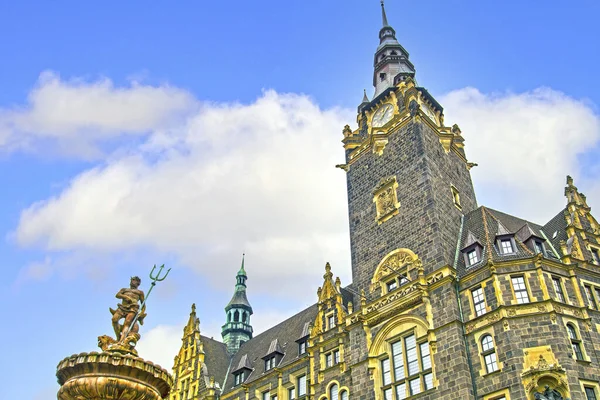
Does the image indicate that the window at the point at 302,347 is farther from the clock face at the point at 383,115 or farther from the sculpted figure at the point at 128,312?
the sculpted figure at the point at 128,312

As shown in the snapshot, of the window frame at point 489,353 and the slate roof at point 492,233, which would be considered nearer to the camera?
the window frame at point 489,353

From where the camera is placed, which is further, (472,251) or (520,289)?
(472,251)

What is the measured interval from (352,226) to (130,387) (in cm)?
2675

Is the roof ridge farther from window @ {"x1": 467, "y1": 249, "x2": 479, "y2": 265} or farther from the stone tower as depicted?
the stone tower

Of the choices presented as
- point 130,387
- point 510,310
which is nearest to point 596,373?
point 510,310

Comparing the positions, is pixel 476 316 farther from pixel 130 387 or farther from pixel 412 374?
pixel 130 387

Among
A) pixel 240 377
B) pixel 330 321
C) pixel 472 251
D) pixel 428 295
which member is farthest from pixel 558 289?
pixel 240 377

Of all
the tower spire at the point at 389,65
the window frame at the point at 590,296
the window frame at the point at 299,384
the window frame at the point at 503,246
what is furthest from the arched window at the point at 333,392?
the tower spire at the point at 389,65

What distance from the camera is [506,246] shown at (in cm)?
3353

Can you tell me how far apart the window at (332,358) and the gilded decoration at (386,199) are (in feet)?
30.1

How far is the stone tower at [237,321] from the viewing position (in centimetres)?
6241

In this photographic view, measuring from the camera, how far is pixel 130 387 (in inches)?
697

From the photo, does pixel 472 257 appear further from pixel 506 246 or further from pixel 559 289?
pixel 559 289

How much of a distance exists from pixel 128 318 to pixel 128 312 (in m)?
0.22
